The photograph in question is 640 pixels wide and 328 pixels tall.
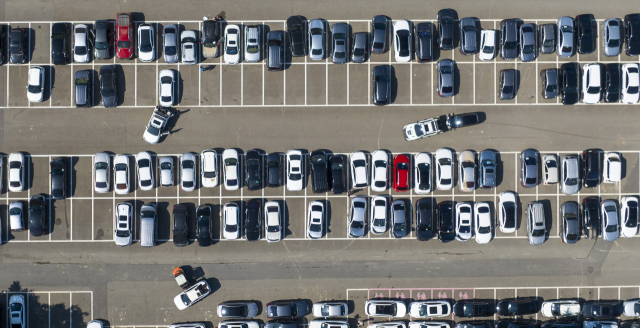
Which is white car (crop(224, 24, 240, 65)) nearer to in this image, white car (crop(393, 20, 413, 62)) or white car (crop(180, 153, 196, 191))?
white car (crop(180, 153, 196, 191))

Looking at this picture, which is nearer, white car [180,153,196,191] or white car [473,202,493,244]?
white car [180,153,196,191]

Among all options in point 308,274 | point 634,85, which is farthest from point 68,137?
point 634,85

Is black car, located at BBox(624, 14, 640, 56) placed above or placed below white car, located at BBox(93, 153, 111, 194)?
above

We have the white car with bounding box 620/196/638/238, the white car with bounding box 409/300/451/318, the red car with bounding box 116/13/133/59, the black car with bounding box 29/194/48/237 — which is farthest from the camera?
the white car with bounding box 409/300/451/318

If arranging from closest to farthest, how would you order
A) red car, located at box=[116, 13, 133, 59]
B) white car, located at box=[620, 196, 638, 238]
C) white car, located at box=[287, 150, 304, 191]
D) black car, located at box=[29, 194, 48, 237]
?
black car, located at box=[29, 194, 48, 237], red car, located at box=[116, 13, 133, 59], white car, located at box=[287, 150, 304, 191], white car, located at box=[620, 196, 638, 238]

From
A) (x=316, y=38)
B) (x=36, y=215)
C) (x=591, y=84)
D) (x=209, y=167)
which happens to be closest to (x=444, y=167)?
(x=591, y=84)

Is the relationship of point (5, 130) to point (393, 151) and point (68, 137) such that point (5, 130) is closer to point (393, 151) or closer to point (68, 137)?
point (68, 137)

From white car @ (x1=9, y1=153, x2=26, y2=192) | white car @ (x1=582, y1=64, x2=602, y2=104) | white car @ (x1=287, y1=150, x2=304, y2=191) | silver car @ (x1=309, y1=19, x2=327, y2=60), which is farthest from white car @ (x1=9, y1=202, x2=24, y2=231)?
white car @ (x1=582, y1=64, x2=602, y2=104)
